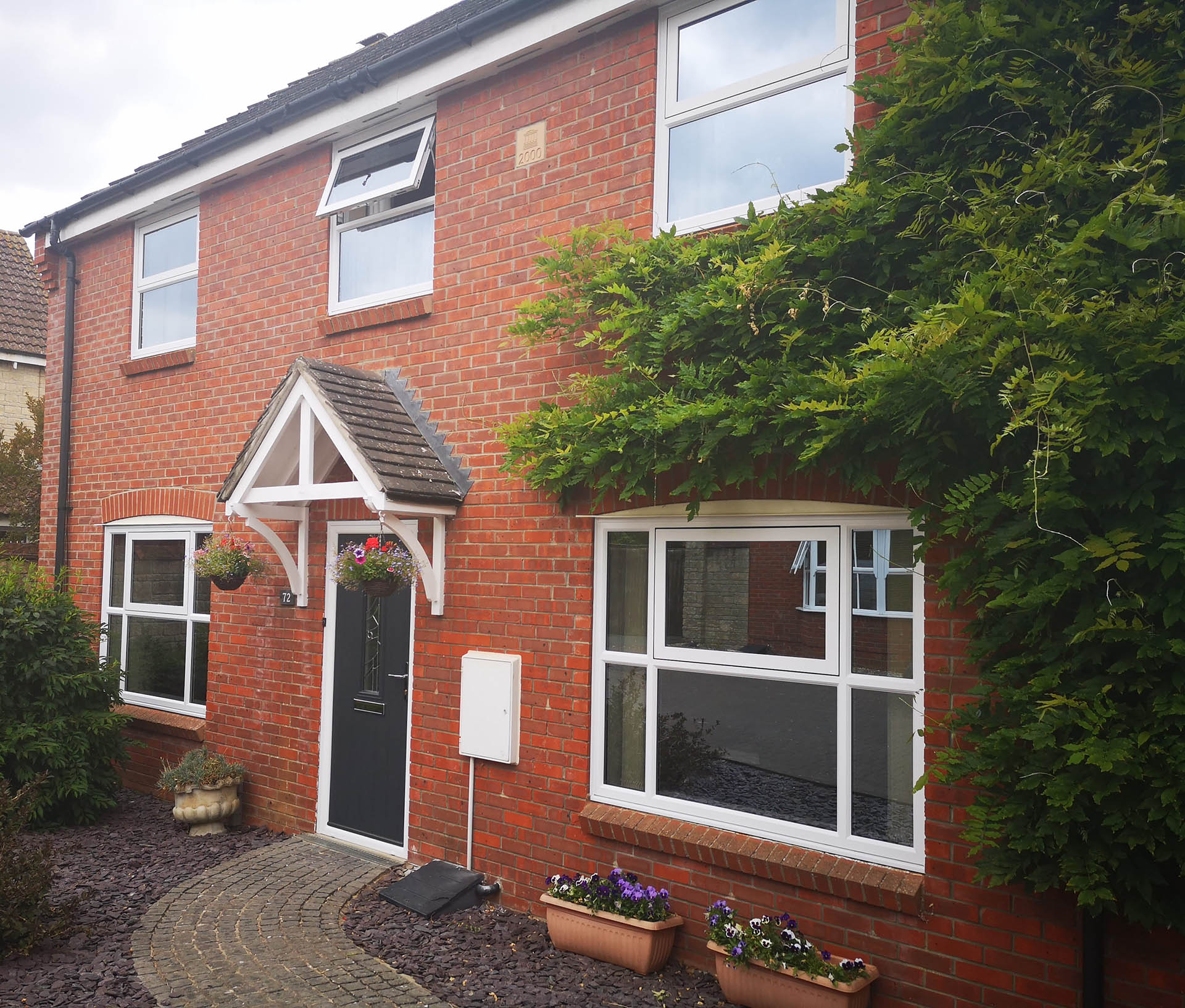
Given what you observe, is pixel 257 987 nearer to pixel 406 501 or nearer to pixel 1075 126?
pixel 406 501

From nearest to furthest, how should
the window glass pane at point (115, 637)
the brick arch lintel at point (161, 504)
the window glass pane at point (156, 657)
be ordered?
1. the brick arch lintel at point (161, 504)
2. the window glass pane at point (156, 657)
3. the window glass pane at point (115, 637)

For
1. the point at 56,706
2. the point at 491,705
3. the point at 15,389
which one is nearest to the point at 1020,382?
the point at 491,705

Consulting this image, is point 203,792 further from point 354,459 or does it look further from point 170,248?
point 170,248

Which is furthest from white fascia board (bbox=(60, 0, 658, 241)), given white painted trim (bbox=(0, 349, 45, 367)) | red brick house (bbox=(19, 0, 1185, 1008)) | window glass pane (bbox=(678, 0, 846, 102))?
white painted trim (bbox=(0, 349, 45, 367))

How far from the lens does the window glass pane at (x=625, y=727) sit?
532 centimetres

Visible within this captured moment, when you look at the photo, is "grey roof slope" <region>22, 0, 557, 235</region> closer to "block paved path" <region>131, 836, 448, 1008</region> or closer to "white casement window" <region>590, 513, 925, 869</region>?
"white casement window" <region>590, 513, 925, 869</region>

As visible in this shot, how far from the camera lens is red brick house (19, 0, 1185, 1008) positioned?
443 centimetres

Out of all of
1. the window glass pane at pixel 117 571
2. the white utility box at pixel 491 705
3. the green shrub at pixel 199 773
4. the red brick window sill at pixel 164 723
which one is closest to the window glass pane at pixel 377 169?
the white utility box at pixel 491 705

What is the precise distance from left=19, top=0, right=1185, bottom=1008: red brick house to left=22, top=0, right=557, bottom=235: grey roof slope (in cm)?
4

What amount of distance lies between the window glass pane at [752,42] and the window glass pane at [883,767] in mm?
3429

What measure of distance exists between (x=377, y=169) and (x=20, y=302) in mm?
11357

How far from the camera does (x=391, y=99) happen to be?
6676mm

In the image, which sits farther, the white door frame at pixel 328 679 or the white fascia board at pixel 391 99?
the white door frame at pixel 328 679

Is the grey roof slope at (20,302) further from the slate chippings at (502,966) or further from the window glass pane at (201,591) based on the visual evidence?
the slate chippings at (502,966)
